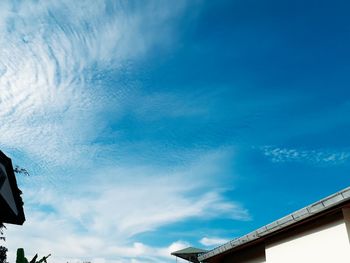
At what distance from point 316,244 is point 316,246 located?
0.04 metres

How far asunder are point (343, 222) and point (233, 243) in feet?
13.3

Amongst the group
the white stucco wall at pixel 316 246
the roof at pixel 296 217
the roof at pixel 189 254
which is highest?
the roof at pixel 189 254

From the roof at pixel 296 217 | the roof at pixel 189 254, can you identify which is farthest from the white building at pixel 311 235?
the roof at pixel 189 254

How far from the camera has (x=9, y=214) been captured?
292 inches

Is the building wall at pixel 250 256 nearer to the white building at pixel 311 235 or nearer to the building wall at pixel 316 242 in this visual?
the white building at pixel 311 235

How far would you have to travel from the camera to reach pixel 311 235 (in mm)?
6148

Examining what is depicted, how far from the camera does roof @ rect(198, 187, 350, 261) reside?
199 inches

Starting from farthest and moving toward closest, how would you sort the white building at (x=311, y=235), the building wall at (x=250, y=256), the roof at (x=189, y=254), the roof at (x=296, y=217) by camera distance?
the roof at (x=189, y=254) → the building wall at (x=250, y=256) → the white building at (x=311, y=235) → the roof at (x=296, y=217)

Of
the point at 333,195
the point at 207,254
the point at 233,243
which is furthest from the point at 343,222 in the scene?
the point at 207,254

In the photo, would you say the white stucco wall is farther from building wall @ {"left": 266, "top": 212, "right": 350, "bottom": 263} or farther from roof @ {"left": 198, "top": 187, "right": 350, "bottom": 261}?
roof @ {"left": 198, "top": 187, "right": 350, "bottom": 261}

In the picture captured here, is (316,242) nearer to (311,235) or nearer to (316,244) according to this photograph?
(316,244)

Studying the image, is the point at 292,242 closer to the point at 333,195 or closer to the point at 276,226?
the point at 276,226

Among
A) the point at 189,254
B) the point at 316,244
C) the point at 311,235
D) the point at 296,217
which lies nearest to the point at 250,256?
the point at 311,235

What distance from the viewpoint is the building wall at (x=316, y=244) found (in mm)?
5336
